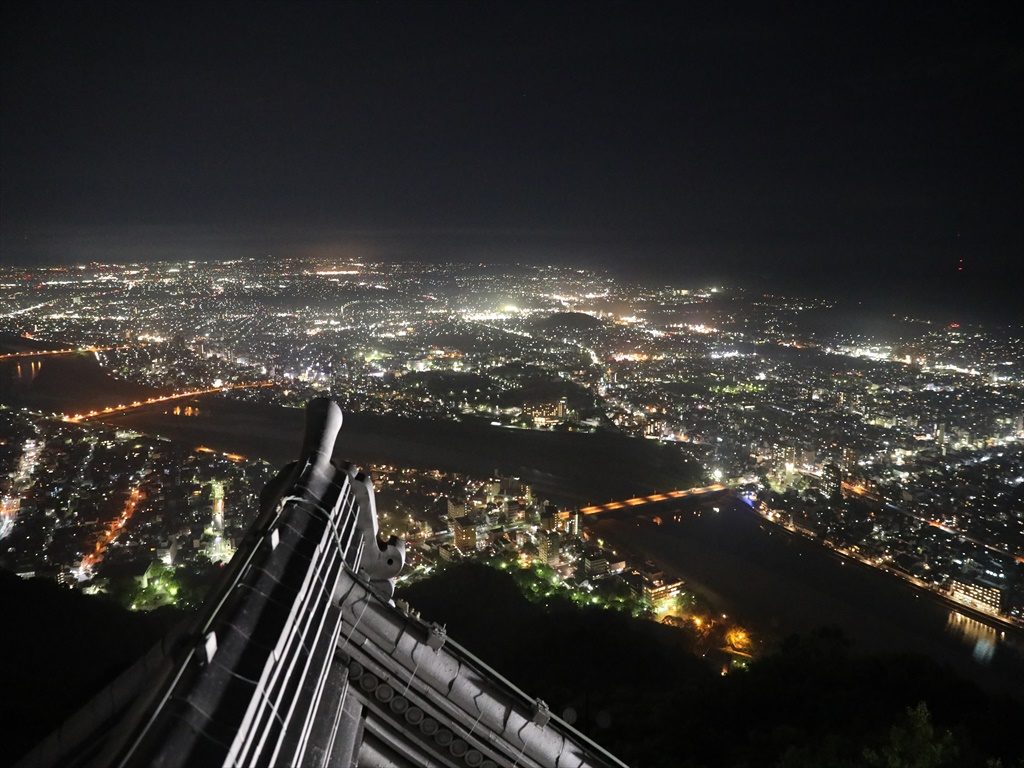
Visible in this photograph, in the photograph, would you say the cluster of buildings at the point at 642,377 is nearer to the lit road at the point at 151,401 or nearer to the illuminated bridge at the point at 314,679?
the lit road at the point at 151,401

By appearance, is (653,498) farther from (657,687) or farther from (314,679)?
(314,679)

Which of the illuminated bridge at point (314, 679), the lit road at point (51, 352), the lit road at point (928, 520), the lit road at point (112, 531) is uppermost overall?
the illuminated bridge at point (314, 679)

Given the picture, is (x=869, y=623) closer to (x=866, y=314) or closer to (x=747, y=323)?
(x=747, y=323)

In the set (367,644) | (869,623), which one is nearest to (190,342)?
(869,623)

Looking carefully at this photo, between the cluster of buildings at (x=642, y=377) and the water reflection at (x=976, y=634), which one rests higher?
the cluster of buildings at (x=642, y=377)

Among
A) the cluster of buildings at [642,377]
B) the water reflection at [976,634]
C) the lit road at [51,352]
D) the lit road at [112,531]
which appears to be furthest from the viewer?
the lit road at [51,352]

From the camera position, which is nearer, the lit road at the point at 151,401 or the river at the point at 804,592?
the river at the point at 804,592

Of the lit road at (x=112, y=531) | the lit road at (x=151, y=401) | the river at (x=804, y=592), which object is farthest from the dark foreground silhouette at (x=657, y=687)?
the lit road at (x=151, y=401)
